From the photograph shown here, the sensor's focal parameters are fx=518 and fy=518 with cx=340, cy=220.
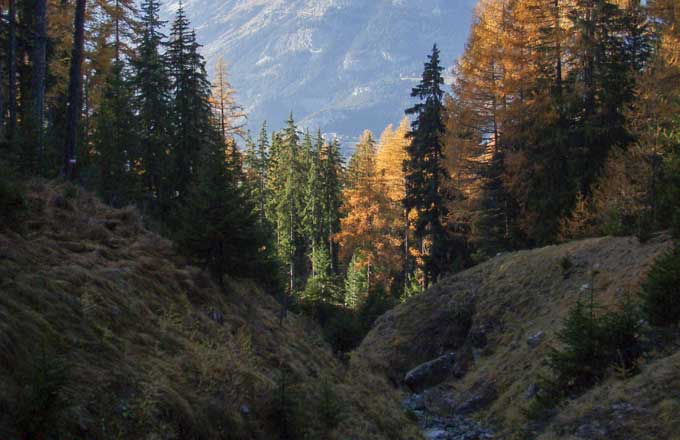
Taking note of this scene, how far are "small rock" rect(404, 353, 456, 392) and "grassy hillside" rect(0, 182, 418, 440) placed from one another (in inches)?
205

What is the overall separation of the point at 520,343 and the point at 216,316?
8820 millimetres

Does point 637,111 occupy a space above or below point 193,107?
below

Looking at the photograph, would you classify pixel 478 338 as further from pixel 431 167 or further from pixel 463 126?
pixel 431 167

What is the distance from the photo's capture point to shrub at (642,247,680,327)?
911 centimetres

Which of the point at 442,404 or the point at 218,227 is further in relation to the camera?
the point at 442,404

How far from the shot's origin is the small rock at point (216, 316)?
988 centimetres

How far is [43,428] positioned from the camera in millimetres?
4500

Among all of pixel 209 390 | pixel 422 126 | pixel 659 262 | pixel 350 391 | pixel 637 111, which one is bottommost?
pixel 350 391

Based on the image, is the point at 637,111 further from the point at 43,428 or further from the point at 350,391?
the point at 43,428

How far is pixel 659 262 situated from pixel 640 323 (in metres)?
1.17

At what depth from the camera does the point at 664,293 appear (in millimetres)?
9320

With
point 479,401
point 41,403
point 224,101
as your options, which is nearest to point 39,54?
point 41,403

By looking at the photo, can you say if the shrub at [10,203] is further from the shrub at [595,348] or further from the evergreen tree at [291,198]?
the evergreen tree at [291,198]

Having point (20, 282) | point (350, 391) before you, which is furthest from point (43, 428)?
point (350, 391)
